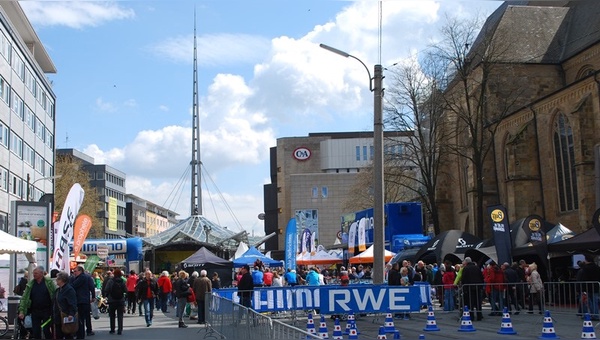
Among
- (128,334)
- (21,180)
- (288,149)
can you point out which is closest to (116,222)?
(288,149)

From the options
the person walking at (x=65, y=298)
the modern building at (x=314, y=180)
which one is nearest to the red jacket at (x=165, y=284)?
the person walking at (x=65, y=298)

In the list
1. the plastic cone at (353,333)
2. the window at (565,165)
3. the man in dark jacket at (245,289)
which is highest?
the window at (565,165)

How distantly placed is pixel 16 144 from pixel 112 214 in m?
76.5

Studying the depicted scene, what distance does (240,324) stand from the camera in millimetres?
12961

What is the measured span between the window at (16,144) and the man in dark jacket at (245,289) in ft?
129

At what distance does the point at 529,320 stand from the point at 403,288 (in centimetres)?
482

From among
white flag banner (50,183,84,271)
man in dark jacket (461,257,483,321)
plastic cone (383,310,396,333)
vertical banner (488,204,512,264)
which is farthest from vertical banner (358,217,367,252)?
plastic cone (383,310,396,333)

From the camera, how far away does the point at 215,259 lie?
102 ft

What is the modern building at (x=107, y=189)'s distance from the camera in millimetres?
126562

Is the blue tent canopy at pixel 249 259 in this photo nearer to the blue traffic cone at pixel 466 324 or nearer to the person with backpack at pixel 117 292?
the person with backpack at pixel 117 292

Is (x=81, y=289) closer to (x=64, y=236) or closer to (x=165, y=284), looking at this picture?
(x=64, y=236)

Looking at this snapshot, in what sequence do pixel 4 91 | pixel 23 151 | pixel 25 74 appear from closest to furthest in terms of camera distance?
pixel 4 91 → pixel 23 151 → pixel 25 74

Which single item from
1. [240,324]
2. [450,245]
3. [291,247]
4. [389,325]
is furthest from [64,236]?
[450,245]

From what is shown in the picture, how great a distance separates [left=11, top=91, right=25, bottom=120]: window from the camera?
2133 inches
